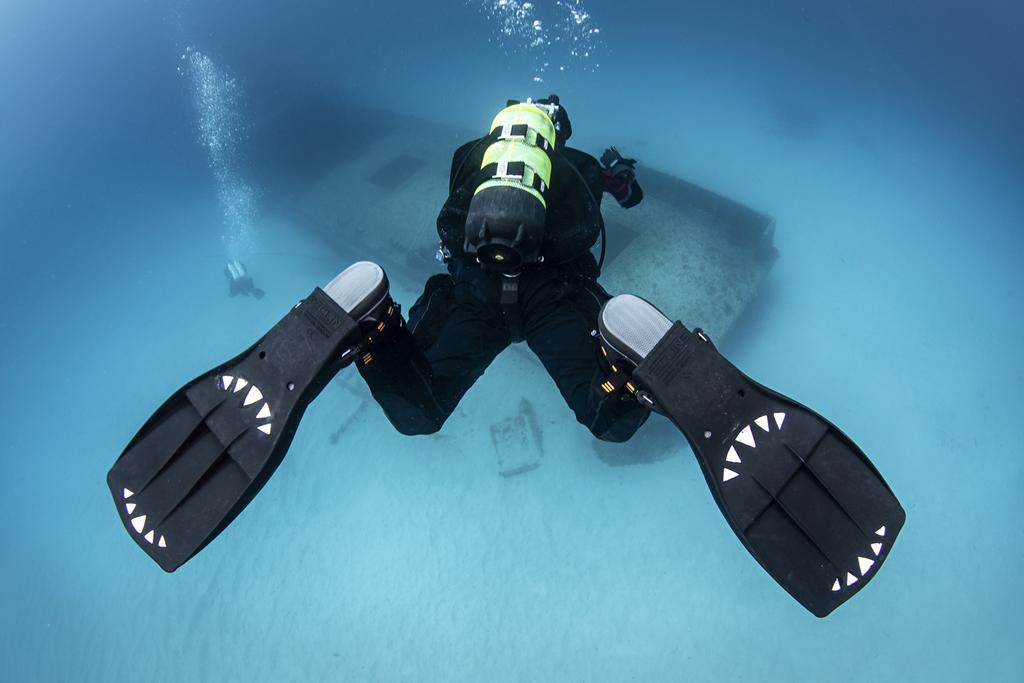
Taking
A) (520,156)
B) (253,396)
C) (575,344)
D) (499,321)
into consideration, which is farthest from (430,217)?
(253,396)

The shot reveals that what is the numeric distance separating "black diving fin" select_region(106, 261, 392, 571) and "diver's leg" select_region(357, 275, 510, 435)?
0.47 m

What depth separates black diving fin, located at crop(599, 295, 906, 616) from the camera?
2.57 meters

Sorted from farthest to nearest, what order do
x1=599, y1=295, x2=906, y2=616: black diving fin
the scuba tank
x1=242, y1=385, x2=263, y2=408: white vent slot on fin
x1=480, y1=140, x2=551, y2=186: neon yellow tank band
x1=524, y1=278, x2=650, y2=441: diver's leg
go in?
x1=524, y1=278, x2=650, y2=441: diver's leg
x1=480, y1=140, x2=551, y2=186: neon yellow tank band
the scuba tank
x1=242, y1=385, x2=263, y2=408: white vent slot on fin
x1=599, y1=295, x2=906, y2=616: black diving fin

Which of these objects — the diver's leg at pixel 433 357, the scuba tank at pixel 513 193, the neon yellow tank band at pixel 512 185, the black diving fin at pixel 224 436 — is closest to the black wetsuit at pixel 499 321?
the diver's leg at pixel 433 357

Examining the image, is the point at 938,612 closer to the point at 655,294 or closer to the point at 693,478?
the point at 693,478

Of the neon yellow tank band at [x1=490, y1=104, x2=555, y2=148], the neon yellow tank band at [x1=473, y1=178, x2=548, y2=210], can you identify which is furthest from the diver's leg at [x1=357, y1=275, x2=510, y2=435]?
the neon yellow tank band at [x1=490, y1=104, x2=555, y2=148]

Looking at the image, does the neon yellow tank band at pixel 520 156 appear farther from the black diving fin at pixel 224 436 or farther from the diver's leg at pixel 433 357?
the black diving fin at pixel 224 436

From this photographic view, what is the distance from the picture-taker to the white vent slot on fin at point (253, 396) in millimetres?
2703

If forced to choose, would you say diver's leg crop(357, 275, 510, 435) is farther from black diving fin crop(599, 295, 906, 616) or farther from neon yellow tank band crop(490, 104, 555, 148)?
black diving fin crop(599, 295, 906, 616)

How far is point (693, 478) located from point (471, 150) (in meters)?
3.74

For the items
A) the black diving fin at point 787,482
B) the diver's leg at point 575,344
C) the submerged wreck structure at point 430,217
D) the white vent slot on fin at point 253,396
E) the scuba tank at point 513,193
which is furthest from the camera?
the submerged wreck structure at point 430,217

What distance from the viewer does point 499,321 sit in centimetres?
401

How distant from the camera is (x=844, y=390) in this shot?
233 inches

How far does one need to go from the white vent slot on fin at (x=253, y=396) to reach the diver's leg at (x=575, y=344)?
1.89m
